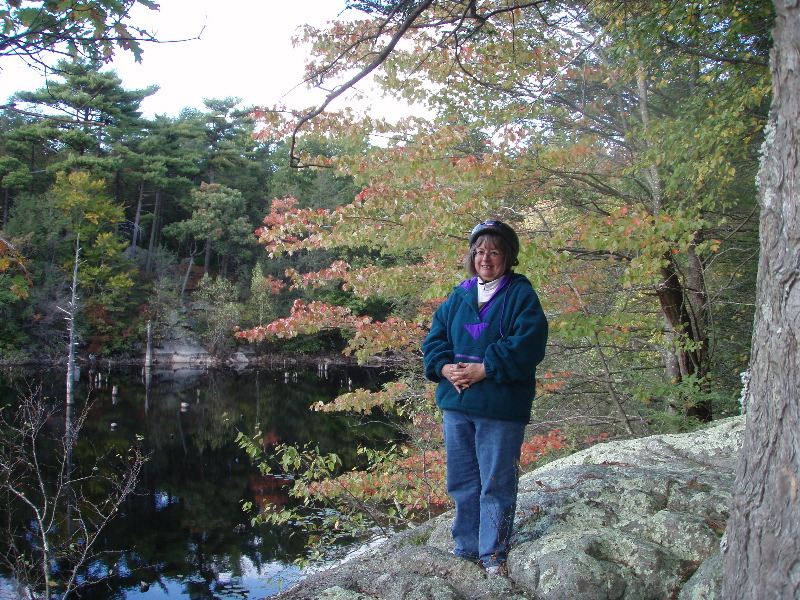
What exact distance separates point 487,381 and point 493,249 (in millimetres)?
553

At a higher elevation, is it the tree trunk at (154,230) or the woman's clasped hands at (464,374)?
the tree trunk at (154,230)

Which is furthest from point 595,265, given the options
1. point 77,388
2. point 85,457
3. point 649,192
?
point 77,388

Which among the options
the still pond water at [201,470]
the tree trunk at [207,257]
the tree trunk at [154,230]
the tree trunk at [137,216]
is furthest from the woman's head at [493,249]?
the tree trunk at [207,257]

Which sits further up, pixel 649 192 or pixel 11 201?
pixel 11 201

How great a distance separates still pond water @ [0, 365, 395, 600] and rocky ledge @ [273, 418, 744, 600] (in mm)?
6214

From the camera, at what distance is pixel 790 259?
4.49 ft

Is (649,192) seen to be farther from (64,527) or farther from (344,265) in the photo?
(64,527)

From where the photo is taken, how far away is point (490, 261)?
2.53m

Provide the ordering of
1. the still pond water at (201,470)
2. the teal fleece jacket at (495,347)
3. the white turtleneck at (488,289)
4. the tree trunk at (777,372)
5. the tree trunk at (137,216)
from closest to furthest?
the tree trunk at (777,372) → the teal fleece jacket at (495,347) → the white turtleneck at (488,289) → the still pond water at (201,470) → the tree trunk at (137,216)

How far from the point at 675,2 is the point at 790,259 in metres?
3.38

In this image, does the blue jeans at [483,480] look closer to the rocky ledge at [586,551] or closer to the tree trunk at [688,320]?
the rocky ledge at [586,551]

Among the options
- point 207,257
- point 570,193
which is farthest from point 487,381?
point 207,257

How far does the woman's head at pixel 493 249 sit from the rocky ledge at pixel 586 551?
3.55ft

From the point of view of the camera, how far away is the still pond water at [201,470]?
30.3 ft
